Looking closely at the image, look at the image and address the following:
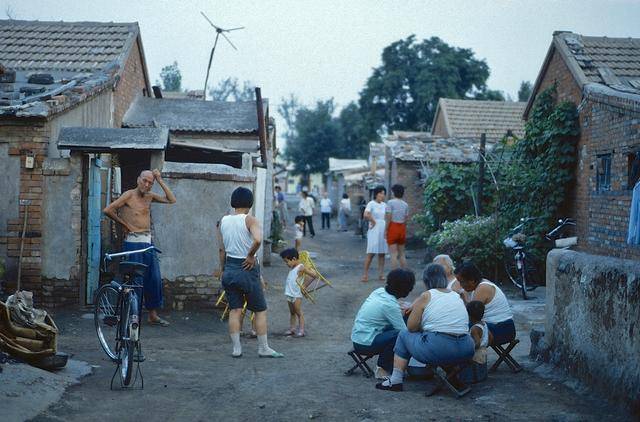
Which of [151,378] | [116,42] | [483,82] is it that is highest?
[483,82]

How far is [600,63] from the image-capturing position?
549 inches

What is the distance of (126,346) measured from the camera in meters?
6.43

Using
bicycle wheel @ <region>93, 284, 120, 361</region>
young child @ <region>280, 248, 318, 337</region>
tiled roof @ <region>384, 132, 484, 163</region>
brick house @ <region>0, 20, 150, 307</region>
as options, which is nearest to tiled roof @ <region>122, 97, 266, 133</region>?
brick house @ <region>0, 20, 150, 307</region>

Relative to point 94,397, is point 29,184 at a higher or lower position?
higher

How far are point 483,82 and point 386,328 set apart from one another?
42.9 meters

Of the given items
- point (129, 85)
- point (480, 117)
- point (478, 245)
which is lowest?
point (478, 245)

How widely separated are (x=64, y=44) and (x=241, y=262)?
1069cm

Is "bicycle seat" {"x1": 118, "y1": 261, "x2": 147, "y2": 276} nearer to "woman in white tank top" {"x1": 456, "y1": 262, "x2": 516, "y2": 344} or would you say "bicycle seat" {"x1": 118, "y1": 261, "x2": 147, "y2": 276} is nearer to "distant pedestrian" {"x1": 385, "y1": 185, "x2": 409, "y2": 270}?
"woman in white tank top" {"x1": 456, "y1": 262, "x2": 516, "y2": 344}

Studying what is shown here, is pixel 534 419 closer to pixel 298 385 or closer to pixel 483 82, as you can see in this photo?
pixel 298 385

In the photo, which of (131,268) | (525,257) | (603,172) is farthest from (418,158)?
(131,268)

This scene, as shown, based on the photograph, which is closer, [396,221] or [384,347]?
[384,347]

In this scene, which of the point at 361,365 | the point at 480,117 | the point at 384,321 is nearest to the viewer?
the point at 384,321

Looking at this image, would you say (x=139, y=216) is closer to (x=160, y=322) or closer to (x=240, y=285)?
(x=160, y=322)

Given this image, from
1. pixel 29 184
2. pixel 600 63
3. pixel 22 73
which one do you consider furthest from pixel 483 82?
pixel 29 184
